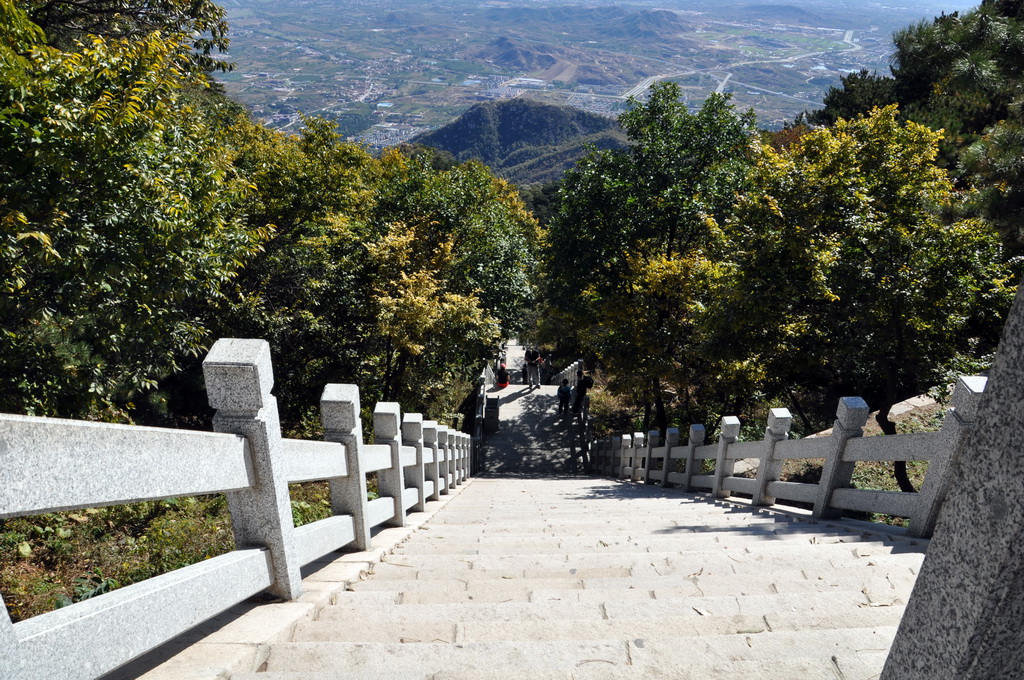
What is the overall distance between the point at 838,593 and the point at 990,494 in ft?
6.89

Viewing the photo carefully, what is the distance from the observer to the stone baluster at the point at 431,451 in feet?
24.4

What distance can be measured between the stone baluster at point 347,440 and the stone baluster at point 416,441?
199 centimetres

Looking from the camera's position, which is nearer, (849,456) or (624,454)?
(849,456)

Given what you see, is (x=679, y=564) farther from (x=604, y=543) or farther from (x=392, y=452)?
(x=392, y=452)

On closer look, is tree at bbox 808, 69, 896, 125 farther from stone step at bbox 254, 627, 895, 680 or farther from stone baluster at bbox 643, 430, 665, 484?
stone step at bbox 254, 627, 895, 680

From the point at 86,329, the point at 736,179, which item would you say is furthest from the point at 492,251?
the point at 86,329

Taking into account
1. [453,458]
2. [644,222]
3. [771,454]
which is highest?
[771,454]

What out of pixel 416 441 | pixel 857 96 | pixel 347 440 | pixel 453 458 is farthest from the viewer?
pixel 857 96

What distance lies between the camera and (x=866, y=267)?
33.6 ft

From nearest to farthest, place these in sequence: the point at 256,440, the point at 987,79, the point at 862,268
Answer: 1. the point at 256,440
2. the point at 862,268
3. the point at 987,79

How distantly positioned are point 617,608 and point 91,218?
6724mm

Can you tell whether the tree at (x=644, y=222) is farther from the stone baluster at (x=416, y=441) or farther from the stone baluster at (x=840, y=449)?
the stone baluster at (x=840, y=449)

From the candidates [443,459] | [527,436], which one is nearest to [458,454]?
[443,459]

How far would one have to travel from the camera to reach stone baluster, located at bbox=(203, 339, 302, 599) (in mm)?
2785
